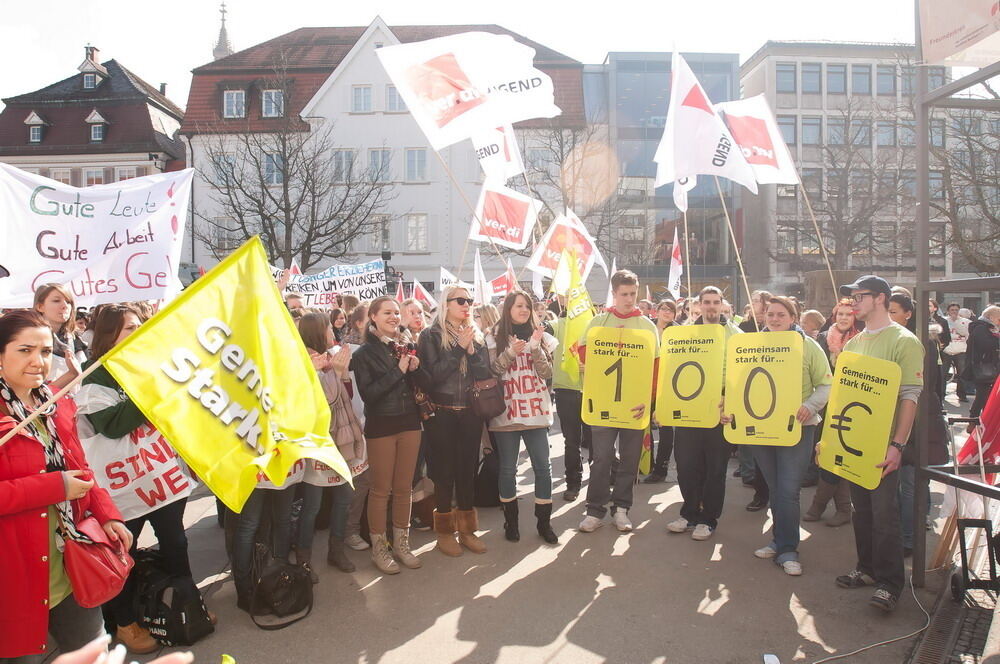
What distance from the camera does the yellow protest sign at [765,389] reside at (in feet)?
17.6

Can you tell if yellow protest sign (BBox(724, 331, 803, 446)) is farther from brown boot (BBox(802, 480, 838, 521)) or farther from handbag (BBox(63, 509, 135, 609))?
A: handbag (BBox(63, 509, 135, 609))

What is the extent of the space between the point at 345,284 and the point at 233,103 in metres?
27.0

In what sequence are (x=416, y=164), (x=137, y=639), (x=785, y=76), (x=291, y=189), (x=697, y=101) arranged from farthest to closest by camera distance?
(x=785, y=76) < (x=416, y=164) < (x=291, y=189) < (x=697, y=101) < (x=137, y=639)

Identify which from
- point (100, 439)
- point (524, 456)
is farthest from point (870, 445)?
point (524, 456)

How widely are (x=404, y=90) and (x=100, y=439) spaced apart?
416 cm

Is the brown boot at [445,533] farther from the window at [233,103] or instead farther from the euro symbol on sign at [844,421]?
the window at [233,103]

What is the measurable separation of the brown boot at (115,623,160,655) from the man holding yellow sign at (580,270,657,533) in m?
3.23

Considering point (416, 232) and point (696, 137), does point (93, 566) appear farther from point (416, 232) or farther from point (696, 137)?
point (416, 232)

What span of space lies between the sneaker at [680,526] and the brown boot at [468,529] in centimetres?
152

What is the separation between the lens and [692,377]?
5859mm

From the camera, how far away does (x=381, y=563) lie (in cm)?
523

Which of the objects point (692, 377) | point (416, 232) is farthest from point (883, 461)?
point (416, 232)

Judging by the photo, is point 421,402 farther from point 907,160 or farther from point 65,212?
point 907,160

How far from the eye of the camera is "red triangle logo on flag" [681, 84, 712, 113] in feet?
22.4
